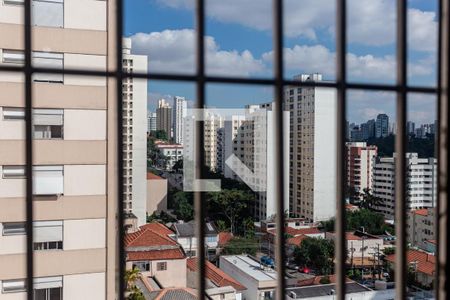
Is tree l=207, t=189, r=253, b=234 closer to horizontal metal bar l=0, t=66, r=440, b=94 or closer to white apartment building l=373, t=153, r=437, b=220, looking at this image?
white apartment building l=373, t=153, r=437, b=220

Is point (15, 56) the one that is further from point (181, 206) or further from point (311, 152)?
point (311, 152)

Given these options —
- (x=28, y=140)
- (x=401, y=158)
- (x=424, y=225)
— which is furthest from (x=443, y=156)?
(x=424, y=225)

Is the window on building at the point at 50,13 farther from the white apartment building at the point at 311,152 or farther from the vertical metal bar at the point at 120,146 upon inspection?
the vertical metal bar at the point at 120,146

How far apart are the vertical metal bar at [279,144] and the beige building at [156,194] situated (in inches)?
245

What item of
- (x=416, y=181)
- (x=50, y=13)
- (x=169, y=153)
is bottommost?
(x=416, y=181)

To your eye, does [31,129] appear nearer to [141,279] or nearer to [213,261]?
[141,279]

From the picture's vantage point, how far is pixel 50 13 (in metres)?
7.94

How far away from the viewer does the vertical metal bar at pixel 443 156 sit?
0.73 meters

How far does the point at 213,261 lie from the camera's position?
9.29 metres

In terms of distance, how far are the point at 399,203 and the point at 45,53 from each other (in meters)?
7.39

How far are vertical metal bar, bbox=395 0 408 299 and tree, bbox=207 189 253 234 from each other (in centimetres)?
387

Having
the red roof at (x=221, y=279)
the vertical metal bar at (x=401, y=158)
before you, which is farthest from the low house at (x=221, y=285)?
the vertical metal bar at (x=401, y=158)

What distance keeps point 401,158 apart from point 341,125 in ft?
0.39

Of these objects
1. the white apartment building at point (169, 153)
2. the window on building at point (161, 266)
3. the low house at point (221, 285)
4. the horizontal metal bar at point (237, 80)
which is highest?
the horizontal metal bar at point (237, 80)
